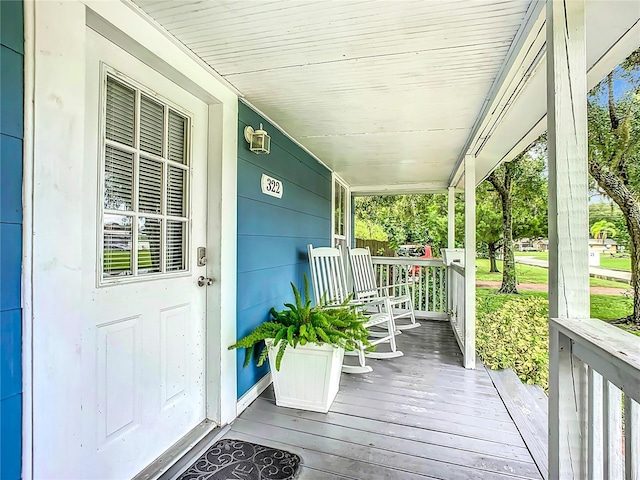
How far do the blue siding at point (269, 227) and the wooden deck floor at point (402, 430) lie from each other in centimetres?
48

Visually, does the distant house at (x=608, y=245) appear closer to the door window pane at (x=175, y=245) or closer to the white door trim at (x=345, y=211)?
the door window pane at (x=175, y=245)

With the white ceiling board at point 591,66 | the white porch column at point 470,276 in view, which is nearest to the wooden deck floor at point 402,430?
the white porch column at point 470,276

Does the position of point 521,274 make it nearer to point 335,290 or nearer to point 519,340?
point 519,340

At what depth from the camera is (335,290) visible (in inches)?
137

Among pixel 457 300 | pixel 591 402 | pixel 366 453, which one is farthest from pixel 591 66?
pixel 457 300

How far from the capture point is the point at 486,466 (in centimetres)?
166

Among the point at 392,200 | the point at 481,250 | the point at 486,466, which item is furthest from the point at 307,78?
the point at 392,200

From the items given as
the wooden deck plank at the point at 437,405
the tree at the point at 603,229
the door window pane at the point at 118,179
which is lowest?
the wooden deck plank at the point at 437,405

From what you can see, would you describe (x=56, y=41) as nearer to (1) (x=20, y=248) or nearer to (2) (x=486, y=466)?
(1) (x=20, y=248)

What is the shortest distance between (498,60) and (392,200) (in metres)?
9.04

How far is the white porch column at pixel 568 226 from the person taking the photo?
1.09 meters

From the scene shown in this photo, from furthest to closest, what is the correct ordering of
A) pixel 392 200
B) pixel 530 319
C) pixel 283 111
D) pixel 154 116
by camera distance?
pixel 392 200 → pixel 530 319 → pixel 283 111 → pixel 154 116

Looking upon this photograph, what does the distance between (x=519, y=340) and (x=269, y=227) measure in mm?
3069

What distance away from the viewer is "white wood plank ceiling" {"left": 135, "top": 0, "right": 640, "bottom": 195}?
4.41 feet
